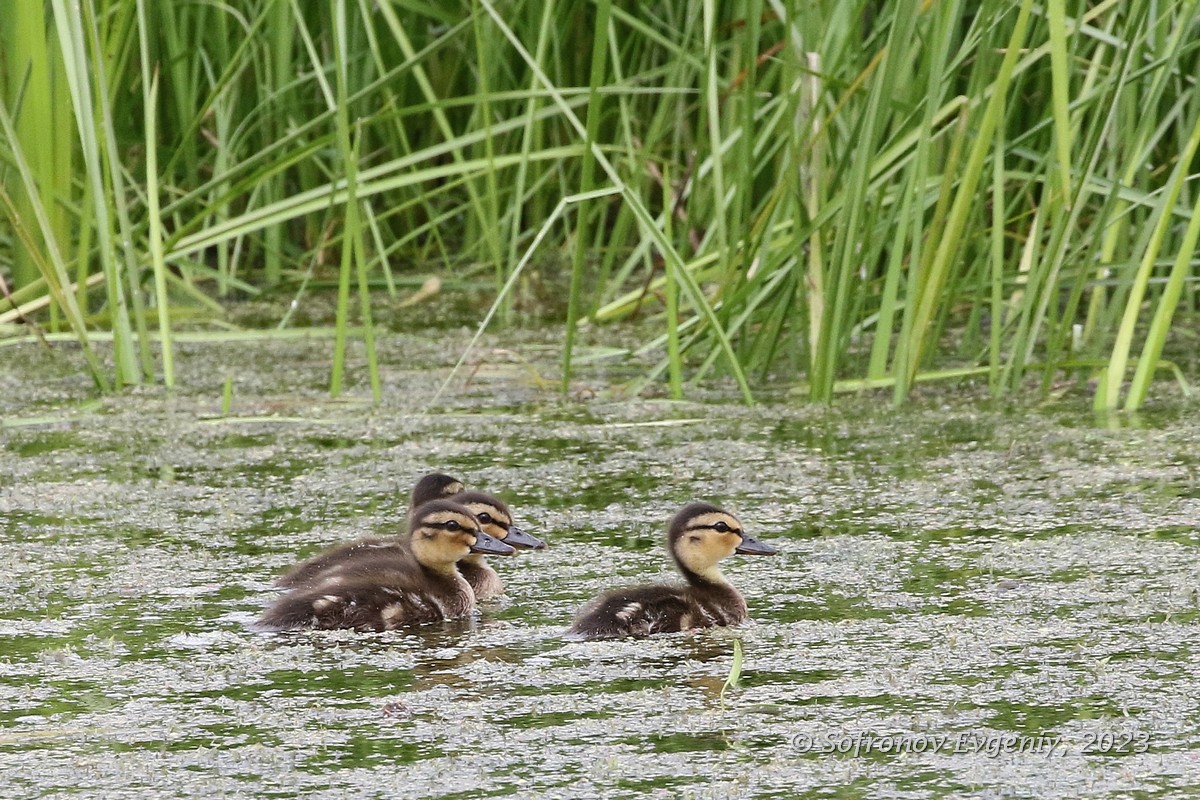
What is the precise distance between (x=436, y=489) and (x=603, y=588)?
54 cm

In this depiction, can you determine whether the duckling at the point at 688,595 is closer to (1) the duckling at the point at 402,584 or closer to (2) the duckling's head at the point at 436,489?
(1) the duckling at the point at 402,584

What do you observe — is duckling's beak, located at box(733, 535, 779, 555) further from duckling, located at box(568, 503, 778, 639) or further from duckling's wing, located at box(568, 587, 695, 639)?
duckling's wing, located at box(568, 587, 695, 639)

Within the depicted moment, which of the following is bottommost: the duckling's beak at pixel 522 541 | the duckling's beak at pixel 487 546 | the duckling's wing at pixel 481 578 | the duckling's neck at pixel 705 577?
the duckling's wing at pixel 481 578

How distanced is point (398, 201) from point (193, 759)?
4669mm

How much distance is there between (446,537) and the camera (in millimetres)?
3047

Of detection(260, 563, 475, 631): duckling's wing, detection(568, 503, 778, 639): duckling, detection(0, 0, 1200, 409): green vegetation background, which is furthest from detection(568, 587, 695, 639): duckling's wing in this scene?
detection(0, 0, 1200, 409): green vegetation background

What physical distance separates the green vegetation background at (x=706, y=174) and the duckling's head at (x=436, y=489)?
546mm

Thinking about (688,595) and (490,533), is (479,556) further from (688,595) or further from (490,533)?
(688,595)

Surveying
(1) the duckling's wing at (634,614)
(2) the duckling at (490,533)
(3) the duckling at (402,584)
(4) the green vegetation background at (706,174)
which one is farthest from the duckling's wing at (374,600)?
(4) the green vegetation background at (706,174)

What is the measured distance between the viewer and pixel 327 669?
8.39ft

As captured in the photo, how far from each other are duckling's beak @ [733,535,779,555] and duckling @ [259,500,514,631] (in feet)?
1.19

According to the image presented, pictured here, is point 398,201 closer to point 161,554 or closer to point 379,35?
point 379,35

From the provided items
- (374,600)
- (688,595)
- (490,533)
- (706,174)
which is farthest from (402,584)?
(706,174)

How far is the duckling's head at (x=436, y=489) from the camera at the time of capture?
11.3ft
